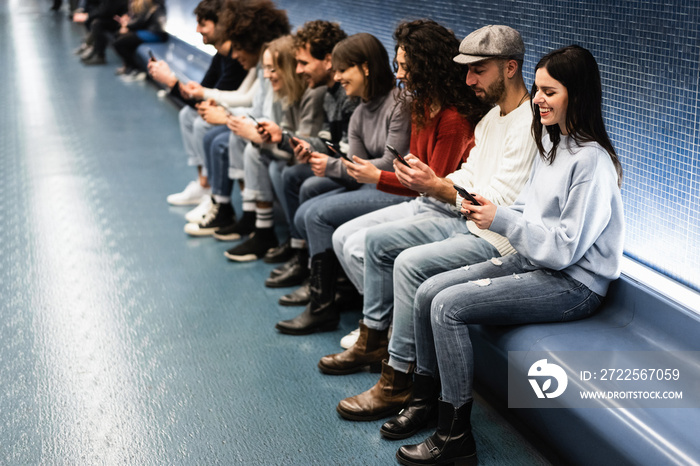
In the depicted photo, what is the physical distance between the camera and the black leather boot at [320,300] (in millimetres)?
3307

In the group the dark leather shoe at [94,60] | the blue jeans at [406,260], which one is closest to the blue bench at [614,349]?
the blue jeans at [406,260]

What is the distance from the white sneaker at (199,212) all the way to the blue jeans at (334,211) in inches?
61.6

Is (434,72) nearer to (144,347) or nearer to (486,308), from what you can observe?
(486,308)

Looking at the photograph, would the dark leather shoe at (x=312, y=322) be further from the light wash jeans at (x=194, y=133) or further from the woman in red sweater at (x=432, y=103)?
the light wash jeans at (x=194, y=133)

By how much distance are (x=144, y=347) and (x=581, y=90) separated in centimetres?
209

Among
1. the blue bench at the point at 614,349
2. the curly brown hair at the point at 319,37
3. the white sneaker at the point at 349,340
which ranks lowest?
the white sneaker at the point at 349,340

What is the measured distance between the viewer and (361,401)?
265 cm

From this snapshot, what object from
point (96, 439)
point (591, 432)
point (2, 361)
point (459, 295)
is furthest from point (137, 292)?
point (591, 432)

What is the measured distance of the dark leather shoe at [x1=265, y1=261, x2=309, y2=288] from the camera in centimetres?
382

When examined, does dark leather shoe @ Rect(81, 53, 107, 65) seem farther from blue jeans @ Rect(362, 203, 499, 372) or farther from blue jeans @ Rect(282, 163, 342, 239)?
blue jeans @ Rect(362, 203, 499, 372)

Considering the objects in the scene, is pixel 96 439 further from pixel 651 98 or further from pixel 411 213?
pixel 651 98

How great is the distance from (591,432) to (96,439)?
1623mm

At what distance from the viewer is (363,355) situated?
2.92 m

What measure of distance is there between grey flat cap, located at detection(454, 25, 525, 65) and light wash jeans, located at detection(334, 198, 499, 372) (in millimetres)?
586
